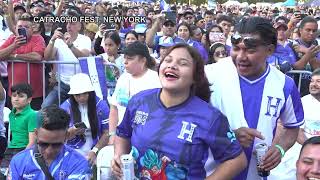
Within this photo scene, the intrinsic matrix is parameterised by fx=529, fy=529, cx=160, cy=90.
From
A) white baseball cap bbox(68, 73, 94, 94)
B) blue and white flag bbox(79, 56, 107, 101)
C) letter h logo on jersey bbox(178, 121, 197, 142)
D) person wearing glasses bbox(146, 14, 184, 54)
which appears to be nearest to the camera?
letter h logo on jersey bbox(178, 121, 197, 142)

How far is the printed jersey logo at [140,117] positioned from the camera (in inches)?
114

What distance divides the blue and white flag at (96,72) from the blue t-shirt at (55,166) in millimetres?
3242

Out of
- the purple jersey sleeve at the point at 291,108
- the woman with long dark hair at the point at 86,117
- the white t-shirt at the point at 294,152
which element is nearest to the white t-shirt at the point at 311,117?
the white t-shirt at the point at 294,152

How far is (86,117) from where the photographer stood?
5.93 metres

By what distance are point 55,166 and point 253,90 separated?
1520mm

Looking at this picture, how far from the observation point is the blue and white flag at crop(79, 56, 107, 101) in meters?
7.12

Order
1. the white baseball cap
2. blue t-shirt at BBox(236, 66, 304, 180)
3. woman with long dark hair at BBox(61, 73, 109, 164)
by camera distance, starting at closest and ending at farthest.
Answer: blue t-shirt at BBox(236, 66, 304, 180) < woman with long dark hair at BBox(61, 73, 109, 164) < the white baseball cap

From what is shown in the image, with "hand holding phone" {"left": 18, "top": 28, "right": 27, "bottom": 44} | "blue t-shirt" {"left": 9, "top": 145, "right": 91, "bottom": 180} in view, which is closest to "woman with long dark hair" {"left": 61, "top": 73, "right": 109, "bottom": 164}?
"hand holding phone" {"left": 18, "top": 28, "right": 27, "bottom": 44}

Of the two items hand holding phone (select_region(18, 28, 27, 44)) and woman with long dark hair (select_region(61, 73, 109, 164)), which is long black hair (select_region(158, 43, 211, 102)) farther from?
hand holding phone (select_region(18, 28, 27, 44))

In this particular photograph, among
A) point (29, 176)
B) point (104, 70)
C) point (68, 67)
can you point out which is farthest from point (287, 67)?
point (29, 176)

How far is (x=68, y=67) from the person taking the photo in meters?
7.51

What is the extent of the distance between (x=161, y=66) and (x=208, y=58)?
5.24 m

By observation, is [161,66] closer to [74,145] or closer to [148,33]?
[74,145]

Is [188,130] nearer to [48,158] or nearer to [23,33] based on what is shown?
[48,158]
